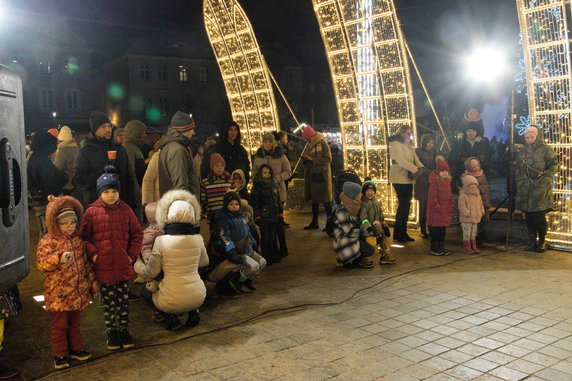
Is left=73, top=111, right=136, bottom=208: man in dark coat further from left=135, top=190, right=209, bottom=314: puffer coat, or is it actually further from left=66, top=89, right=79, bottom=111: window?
left=66, top=89, right=79, bottom=111: window

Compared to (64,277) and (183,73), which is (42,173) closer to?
(64,277)

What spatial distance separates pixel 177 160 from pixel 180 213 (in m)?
1.28

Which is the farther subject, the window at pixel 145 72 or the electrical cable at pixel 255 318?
the window at pixel 145 72

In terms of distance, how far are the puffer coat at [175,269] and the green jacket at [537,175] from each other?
562cm

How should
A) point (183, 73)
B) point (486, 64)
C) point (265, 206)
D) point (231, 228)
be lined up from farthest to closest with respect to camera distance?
1. point (183, 73)
2. point (486, 64)
3. point (265, 206)
4. point (231, 228)

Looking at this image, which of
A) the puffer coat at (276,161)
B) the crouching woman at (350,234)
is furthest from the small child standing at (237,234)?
the puffer coat at (276,161)

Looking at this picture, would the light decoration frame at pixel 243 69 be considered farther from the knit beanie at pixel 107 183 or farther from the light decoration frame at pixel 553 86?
the knit beanie at pixel 107 183

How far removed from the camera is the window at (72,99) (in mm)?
45094

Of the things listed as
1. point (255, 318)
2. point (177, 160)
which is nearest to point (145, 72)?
point (177, 160)

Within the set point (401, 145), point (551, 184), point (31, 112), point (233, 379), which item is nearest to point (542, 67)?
point (551, 184)

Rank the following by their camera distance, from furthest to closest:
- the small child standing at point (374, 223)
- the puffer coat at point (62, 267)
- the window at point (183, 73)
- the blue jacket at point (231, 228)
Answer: the window at point (183, 73), the small child standing at point (374, 223), the blue jacket at point (231, 228), the puffer coat at point (62, 267)

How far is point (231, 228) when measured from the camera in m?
6.02

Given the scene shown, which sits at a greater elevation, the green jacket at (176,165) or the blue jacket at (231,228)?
the green jacket at (176,165)

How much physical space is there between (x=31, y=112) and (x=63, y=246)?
139 ft
